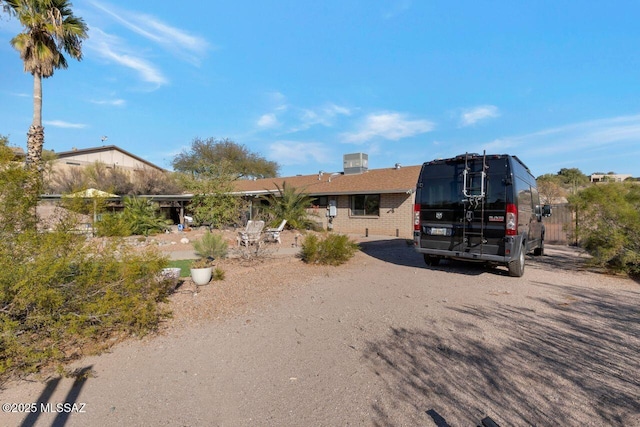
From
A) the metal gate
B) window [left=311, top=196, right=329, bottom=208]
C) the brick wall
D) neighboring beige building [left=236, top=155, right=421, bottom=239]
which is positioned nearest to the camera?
the metal gate

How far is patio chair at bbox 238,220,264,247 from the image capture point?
1155 cm

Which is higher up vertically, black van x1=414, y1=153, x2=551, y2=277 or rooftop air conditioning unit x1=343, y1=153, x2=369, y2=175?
rooftop air conditioning unit x1=343, y1=153, x2=369, y2=175

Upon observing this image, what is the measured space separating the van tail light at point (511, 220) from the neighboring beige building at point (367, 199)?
11375 mm

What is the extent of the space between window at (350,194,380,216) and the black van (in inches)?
473

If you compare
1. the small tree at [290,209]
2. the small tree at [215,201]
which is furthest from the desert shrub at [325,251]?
the small tree at [215,201]

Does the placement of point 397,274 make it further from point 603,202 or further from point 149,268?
point 149,268

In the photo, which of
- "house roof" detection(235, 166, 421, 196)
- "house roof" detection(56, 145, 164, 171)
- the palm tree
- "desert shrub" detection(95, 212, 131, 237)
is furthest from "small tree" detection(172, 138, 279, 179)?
"desert shrub" detection(95, 212, 131, 237)

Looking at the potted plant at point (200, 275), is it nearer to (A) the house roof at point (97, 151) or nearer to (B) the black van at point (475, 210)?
(B) the black van at point (475, 210)

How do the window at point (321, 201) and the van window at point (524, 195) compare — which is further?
→ the window at point (321, 201)

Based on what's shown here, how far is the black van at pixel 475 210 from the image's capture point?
7.34m

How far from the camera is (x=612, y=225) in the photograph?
838cm

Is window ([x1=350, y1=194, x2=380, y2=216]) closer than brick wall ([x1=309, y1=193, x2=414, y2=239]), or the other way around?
brick wall ([x1=309, y1=193, x2=414, y2=239])

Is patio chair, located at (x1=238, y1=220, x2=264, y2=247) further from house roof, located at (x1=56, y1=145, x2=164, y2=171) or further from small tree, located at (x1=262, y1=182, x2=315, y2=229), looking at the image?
house roof, located at (x1=56, y1=145, x2=164, y2=171)

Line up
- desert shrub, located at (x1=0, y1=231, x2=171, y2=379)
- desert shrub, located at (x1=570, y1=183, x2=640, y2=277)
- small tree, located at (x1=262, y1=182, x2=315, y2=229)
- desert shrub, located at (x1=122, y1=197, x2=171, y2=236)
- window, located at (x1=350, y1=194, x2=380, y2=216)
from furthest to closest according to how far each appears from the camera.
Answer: window, located at (x1=350, y1=194, x2=380, y2=216) < small tree, located at (x1=262, y1=182, x2=315, y2=229) < desert shrub, located at (x1=122, y1=197, x2=171, y2=236) < desert shrub, located at (x1=570, y1=183, x2=640, y2=277) < desert shrub, located at (x1=0, y1=231, x2=171, y2=379)
